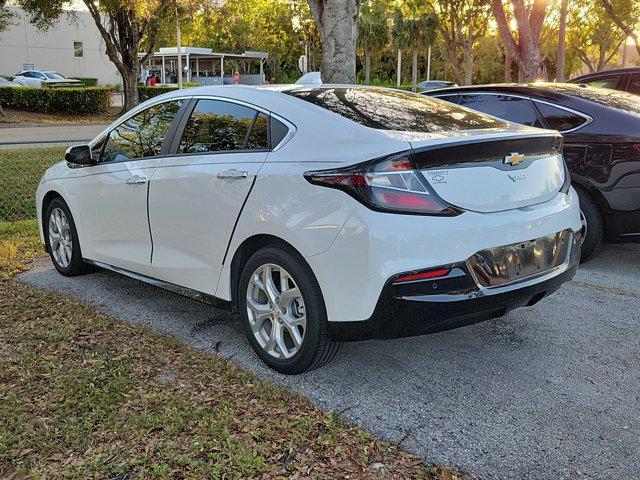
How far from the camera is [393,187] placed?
3117mm

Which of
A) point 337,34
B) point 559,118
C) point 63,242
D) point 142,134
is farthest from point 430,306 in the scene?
point 337,34

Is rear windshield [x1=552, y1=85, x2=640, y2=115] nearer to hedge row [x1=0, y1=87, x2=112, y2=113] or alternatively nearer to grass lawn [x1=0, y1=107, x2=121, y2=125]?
grass lawn [x1=0, y1=107, x2=121, y2=125]

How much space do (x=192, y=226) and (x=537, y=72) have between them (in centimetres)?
1324

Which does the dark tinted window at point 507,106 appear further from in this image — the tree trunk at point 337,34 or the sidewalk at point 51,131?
the sidewalk at point 51,131

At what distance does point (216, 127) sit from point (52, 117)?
26861 millimetres

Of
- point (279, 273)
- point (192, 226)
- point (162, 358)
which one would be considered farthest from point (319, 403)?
point (192, 226)

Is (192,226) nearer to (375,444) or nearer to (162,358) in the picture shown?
(162,358)

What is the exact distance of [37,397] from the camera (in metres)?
3.35

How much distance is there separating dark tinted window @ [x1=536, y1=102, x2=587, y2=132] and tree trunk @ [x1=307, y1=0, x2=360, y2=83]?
125 inches

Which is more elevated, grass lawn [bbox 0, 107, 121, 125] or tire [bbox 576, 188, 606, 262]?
grass lawn [bbox 0, 107, 121, 125]

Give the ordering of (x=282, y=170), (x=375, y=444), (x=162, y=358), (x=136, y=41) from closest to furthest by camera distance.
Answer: (x=375, y=444)
(x=282, y=170)
(x=162, y=358)
(x=136, y=41)

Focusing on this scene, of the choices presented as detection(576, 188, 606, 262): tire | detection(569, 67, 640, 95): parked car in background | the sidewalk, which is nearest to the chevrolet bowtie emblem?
detection(576, 188, 606, 262): tire

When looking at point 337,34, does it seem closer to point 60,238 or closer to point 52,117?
point 60,238

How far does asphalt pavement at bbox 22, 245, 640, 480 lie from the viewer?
2.90 m
